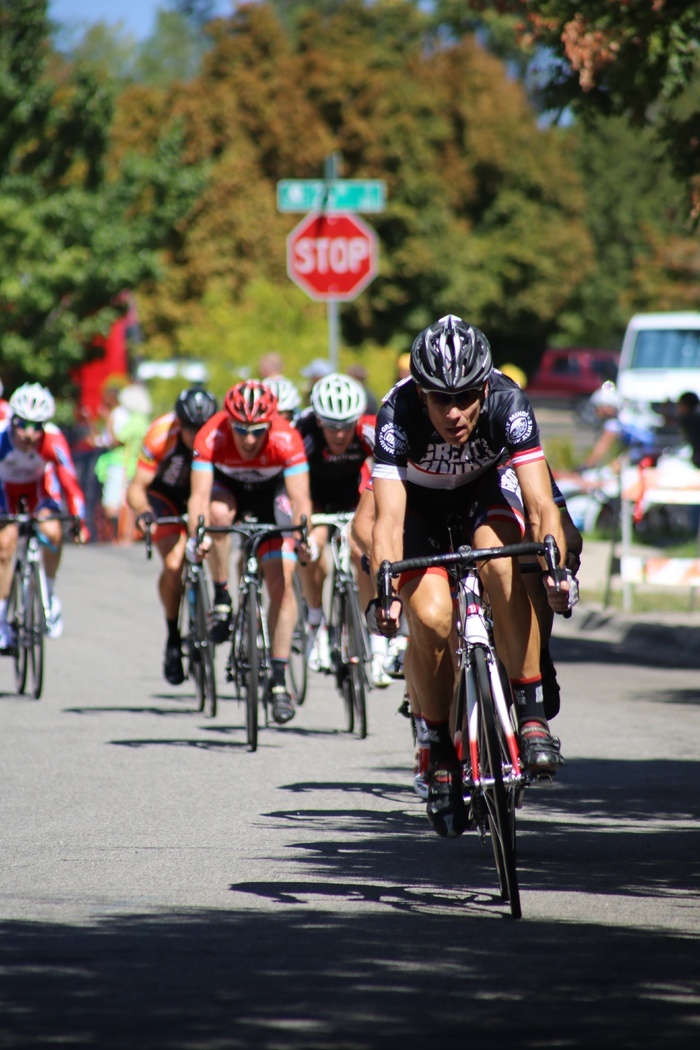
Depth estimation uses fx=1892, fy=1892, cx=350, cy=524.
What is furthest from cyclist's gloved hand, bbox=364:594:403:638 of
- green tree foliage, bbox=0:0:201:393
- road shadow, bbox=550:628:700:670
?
green tree foliage, bbox=0:0:201:393

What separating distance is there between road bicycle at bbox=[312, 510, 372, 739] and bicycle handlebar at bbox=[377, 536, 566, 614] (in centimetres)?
463

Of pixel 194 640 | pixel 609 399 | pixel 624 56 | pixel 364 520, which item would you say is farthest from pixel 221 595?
pixel 609 399

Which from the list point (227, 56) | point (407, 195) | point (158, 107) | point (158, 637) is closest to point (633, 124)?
point (158, 637)

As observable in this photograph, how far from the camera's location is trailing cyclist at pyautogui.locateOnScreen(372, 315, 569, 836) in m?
6.61

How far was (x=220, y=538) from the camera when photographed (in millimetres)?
11602

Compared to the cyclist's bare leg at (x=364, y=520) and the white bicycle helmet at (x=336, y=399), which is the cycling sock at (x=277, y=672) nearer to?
the white bicycle helmet at (x=336, y=399)

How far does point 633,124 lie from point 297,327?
1399 cm

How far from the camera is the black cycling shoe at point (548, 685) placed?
7145 millimetres

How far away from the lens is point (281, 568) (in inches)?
440

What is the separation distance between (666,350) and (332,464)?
21807 mm

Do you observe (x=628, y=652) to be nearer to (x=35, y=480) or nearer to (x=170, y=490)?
(x=170, y=490)

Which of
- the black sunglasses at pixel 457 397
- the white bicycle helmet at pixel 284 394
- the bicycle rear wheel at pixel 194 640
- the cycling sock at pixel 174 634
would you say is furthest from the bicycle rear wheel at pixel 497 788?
the white bicycle helmet at pixel 284 394

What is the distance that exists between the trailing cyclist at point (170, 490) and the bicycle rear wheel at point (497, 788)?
6.11 metres

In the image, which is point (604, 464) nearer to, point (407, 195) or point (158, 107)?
point (158, 107)
